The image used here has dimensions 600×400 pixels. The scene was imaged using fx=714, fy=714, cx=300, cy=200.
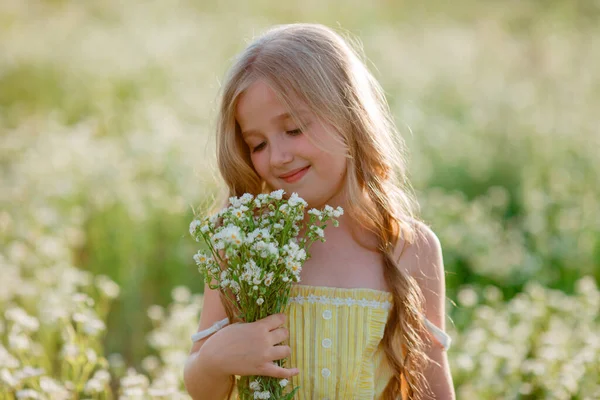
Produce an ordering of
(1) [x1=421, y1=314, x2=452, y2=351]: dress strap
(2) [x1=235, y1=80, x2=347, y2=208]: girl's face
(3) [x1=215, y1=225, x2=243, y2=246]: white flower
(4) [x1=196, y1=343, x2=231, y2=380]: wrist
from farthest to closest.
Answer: (1) [x1=421, y1=314, x2=452, y2=351]: dress strap, (2) [x1=235, y1=80, x2=347, y2=208]: girl's face, (4) [x1=196, y1=343, x2=231, y2=380]: wrist, (3) [x1=215, y1=225, x2=243, y2=246]: white flower

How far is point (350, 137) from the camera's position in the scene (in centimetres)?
215

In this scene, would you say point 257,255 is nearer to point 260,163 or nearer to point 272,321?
point 272,321

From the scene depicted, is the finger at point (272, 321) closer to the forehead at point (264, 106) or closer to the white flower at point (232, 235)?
the white flower at point (232, 235)

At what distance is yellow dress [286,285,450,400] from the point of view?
2037 millimetres

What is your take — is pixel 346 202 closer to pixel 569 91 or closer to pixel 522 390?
pixel 522 390

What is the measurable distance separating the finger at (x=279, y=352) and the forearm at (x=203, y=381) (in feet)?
0.63

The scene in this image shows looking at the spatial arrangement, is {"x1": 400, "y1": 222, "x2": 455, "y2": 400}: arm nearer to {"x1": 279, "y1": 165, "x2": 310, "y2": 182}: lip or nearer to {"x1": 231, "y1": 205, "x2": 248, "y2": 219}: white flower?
{"x1": 279, "y1": 165, "x2": 310, "y2": 182}: lip

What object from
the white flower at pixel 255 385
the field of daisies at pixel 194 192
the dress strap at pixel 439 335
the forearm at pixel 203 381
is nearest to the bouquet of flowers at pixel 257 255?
the white flower at pixel 255 385

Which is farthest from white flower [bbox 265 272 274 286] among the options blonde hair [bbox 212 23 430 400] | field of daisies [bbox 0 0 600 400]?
field of daisies [bbox 0 0 600 400]

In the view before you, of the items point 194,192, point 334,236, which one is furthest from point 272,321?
point 194,192

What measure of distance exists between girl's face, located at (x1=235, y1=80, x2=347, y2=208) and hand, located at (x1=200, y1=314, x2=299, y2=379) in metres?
0.42

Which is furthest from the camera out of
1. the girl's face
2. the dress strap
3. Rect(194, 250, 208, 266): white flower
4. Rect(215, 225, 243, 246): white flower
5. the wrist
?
the dress strap

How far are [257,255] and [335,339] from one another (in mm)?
477

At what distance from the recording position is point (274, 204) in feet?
6.32
